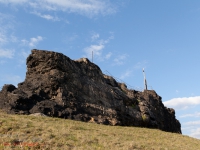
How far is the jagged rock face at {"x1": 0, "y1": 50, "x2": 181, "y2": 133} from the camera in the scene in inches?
1218

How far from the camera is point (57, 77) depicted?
3394 cm

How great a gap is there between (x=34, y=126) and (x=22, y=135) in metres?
3.00

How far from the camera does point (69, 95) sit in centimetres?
3366

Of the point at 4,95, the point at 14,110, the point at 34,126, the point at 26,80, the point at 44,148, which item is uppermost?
the point at 26,80

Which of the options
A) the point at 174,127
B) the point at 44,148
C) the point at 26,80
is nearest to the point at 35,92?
the point at 26,80

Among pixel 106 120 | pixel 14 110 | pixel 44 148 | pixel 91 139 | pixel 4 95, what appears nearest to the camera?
pixel 44 148

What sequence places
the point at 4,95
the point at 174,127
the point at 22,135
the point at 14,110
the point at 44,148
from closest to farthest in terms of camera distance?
the point at 44,148
the point at 22,135
the point at 14,110
the point at 4,95
the point at 174,127

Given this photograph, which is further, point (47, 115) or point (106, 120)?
point (106, 120)

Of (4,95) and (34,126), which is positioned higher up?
(4,95)

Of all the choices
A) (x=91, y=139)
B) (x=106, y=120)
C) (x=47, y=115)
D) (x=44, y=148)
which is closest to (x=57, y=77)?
(x=47, y=115)

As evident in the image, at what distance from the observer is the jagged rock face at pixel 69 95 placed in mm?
30938

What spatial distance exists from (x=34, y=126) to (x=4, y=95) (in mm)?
12567

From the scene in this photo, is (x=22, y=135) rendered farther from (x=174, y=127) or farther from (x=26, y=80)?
(x=174, y=127)

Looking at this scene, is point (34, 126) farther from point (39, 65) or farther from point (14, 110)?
point (39, 65)
